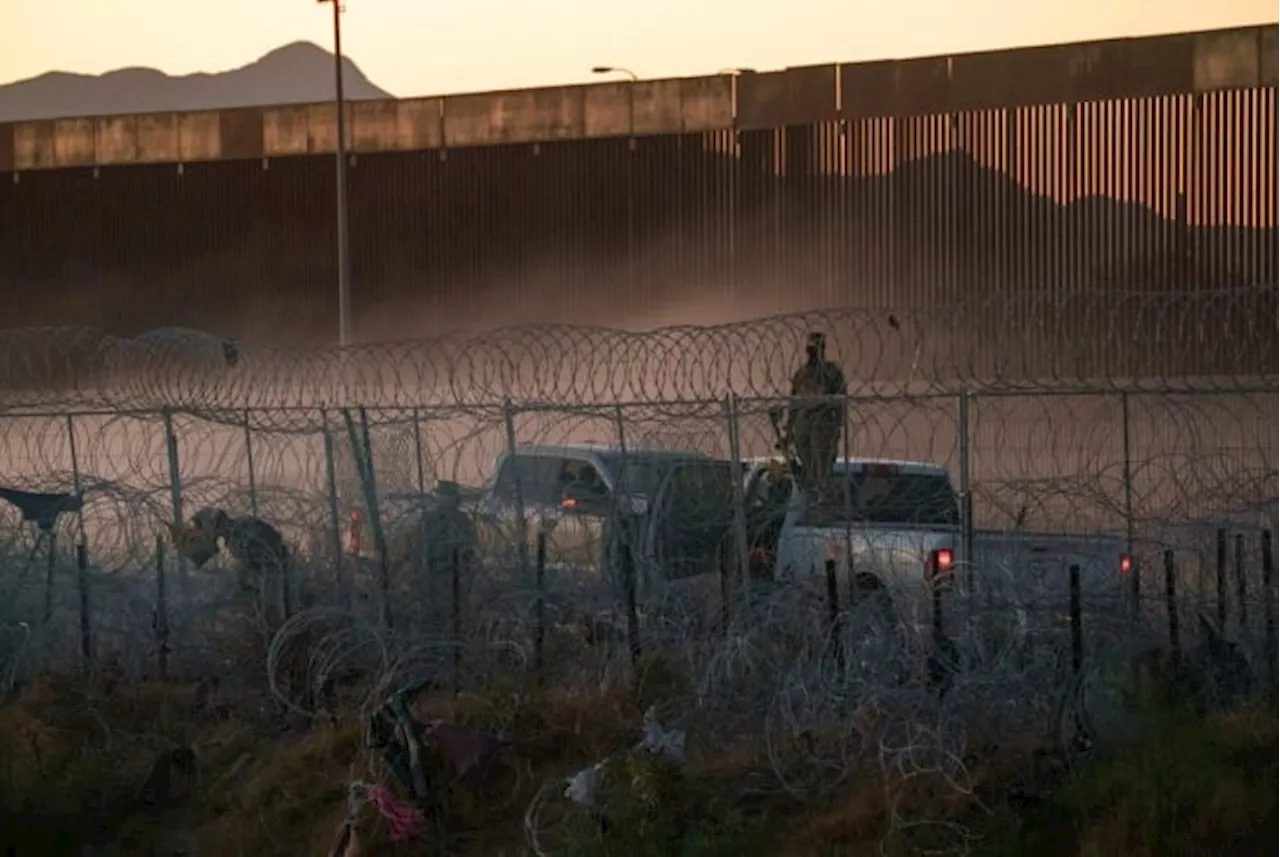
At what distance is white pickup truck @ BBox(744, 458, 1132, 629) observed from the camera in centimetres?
1125

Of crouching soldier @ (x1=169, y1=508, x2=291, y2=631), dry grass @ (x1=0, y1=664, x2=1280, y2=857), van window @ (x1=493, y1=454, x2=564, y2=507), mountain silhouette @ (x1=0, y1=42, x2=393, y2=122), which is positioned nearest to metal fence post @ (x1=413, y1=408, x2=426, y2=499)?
van window @ (x1=493, y1=454, x2=564, y2=507)

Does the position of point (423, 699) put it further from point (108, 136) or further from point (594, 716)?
point (108, 136)

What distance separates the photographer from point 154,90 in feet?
168

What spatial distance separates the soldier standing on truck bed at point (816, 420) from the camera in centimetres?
1446

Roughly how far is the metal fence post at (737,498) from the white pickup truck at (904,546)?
0.29 meters

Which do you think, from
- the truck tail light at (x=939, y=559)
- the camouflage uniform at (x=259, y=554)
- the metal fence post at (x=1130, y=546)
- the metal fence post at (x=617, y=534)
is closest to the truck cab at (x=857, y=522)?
the truck tail light at (x=939, y=559)

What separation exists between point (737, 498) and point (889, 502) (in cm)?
244

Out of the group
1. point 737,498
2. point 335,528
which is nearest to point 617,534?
point 737,498

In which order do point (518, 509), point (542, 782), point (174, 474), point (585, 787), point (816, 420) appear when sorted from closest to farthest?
1. point (585, 787)
2. point (542, 782)
3. point (518, 509)
4. point (174, 474)
5. point (816, 420)

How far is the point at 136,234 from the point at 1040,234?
15.7m

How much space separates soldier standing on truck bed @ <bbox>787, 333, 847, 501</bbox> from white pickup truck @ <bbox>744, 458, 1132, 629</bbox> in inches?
5.6

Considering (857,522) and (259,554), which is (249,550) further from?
(857,522)

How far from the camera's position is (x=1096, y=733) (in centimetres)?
1009

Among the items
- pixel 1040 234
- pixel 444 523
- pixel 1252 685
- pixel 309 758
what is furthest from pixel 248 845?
pixel 1040 234
